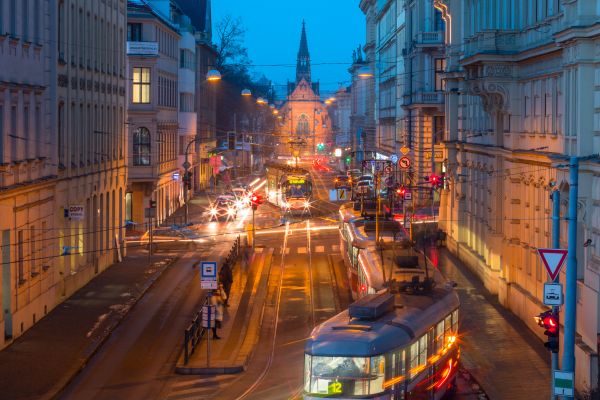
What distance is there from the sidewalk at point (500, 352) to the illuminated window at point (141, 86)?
100ft

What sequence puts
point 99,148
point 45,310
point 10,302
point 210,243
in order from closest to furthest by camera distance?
point 10,302 → point 45,310 → point 99,148 → point 210,243

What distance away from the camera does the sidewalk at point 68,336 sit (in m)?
25.6

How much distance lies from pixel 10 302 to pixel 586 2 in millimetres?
15912

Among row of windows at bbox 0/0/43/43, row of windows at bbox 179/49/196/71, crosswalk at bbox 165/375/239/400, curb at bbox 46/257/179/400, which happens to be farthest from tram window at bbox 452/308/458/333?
row of windows at bbox 179/49/196/71

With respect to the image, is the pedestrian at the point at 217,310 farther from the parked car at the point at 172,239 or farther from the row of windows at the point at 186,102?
the row of windows at the point at 186,102

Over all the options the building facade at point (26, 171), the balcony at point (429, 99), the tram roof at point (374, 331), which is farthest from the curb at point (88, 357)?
the balcony at point (429, 99)

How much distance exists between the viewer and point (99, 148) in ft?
149

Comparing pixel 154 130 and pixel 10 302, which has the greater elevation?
pixel 154 130

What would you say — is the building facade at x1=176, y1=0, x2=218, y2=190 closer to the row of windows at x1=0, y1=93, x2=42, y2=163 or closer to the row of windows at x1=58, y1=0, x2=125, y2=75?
the row of windows at x1=58, y1=0, x2=125, y2=75

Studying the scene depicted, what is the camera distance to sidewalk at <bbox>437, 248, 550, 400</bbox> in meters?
25.5

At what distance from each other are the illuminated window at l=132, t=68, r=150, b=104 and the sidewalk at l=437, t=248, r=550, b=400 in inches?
1200

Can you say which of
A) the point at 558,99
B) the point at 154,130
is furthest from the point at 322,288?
the point at 154,130

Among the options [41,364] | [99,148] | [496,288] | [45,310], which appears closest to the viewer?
[41,364]

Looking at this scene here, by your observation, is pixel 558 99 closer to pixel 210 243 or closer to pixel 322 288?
A: pixel 322 288
